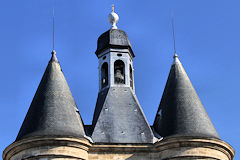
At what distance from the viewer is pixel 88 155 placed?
2403 centimetres

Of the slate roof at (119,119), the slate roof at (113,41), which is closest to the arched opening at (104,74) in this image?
the slate roof at (119,119)

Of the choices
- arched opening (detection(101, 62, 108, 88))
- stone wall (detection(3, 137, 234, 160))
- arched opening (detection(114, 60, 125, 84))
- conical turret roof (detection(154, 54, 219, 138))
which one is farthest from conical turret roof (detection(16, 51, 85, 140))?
conical turret roof (detection(154, 54, 219, 138))

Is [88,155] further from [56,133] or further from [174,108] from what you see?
[174,108]

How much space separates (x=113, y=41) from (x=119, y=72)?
157 centimetres

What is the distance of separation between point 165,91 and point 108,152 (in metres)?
4.58

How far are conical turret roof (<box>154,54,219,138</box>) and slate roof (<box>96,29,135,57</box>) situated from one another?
2752 millimetres

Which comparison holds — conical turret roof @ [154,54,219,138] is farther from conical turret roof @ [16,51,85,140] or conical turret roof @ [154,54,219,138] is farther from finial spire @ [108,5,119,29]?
finial spire @ [108,5,119,29]

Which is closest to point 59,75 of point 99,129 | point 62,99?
point 62,99

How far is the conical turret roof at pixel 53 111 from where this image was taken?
23.7 metres

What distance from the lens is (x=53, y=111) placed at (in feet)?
80.1

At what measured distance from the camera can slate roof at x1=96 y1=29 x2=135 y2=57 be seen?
2861 centimetres

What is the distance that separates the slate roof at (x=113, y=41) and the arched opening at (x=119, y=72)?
80 cm

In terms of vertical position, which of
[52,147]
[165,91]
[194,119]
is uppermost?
[165,91]

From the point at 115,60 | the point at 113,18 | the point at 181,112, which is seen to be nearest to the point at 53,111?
the point at 115,60
